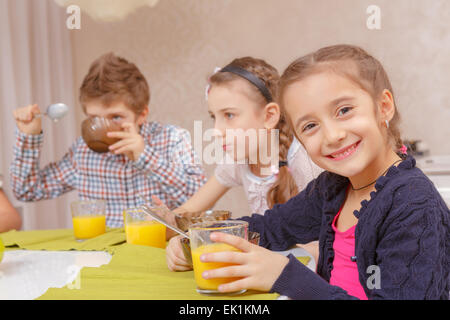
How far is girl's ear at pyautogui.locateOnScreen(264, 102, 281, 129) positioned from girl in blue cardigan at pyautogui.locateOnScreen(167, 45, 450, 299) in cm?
39

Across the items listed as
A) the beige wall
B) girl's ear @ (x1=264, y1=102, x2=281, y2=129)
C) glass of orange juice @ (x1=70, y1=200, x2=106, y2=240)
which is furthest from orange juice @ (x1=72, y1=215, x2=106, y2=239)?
the beige wall

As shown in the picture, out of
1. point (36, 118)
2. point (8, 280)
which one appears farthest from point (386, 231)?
point (36, 118)

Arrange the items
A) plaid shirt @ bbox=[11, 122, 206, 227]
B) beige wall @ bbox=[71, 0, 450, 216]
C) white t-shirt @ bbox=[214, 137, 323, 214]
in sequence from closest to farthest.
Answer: white t-shirt @ bbox=[214, 137, 323, 214] → plaid shirt @ bbox=[11, 122, 206, 227] → beige wall @ bbox=[71, 0, 450, 216]

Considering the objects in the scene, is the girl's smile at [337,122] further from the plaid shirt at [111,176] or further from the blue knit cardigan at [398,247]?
the plaid shirt at [111,176]

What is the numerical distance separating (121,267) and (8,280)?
0.18 meters

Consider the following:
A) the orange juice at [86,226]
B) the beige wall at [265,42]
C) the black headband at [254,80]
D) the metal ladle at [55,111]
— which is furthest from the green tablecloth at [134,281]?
the beige wall at [265,42]

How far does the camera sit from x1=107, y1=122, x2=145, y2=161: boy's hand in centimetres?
138

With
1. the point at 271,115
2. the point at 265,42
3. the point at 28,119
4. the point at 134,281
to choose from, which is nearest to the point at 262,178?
the point at 271,115

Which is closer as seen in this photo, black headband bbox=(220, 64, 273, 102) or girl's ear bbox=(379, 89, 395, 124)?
girl's ear bbox=(379, 89, 395, 124)

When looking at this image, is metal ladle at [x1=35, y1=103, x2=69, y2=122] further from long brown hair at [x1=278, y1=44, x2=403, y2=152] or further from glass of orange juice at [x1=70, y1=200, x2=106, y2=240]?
long brown hair at [x1=278, y1=44, x2=403, y2=152]

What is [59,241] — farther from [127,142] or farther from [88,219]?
[127,142]

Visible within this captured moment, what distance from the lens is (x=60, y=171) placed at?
1.70m

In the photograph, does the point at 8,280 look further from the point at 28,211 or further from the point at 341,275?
the point at 28,211

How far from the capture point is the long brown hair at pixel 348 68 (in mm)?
681
